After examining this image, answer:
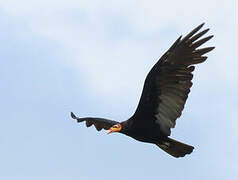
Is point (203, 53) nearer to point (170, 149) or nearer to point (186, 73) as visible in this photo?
point (186, 73)

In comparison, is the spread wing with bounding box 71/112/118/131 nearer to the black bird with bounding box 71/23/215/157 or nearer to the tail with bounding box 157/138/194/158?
the black bird with bounding box 71/23/215/157

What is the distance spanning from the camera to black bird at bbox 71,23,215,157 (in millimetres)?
13008

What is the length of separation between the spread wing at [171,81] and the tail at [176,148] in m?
0.27

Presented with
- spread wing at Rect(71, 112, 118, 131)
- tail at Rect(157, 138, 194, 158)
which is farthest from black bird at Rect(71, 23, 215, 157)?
spread wing at Rect(71, 112, 118, 131)

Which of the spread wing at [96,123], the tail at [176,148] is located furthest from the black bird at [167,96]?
the spread wing at [96,123]

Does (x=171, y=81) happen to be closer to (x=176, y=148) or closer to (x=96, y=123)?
(x=176, y=148)

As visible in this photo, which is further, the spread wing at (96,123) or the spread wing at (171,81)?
the spread wing at (96,123)

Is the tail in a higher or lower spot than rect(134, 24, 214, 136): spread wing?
lower

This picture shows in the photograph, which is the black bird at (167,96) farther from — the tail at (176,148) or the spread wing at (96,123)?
the spread wing at (96,123)

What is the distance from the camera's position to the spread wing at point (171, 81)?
42.6 feet

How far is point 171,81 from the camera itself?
521 inches

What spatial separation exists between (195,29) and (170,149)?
8.11 ft

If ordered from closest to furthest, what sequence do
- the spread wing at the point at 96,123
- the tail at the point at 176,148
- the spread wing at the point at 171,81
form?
the spread wing at the point at 171,81, the tail at the point at 176,148, the spread wing at the point at 96,123

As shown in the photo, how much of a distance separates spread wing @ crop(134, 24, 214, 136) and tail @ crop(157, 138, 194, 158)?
0.27m
